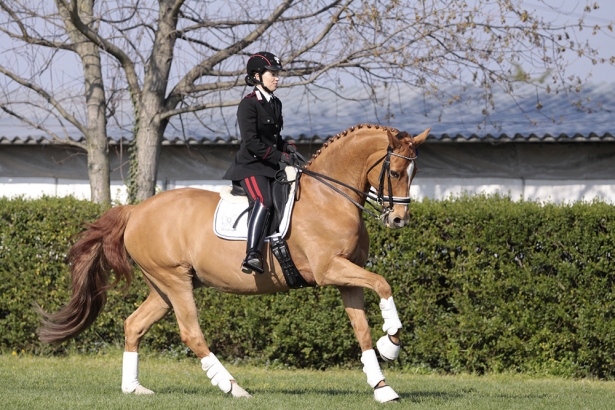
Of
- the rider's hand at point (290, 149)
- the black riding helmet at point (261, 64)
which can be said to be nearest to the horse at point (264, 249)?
the rider's hand at point (290, 149)

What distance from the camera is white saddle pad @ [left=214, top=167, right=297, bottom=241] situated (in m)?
6.99

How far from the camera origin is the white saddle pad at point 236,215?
6992mm

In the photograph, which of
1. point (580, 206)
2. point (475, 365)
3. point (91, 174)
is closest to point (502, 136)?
point (580, 206)

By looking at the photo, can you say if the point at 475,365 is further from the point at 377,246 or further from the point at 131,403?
the point at 131,403

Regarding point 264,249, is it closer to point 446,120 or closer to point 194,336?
point 194,336

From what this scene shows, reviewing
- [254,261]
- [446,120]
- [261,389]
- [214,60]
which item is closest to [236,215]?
[254,261]

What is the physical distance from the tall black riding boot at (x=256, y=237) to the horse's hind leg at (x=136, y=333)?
1.41 metres

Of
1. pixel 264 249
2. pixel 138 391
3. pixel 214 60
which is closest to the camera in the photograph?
pixel 264 249

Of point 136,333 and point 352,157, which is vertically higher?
point 352,157

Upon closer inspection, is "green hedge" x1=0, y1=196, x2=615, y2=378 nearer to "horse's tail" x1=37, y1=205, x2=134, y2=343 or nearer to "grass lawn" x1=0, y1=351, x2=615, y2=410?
"grass lawn" x1=0, y1=351, x2=615, y2=410

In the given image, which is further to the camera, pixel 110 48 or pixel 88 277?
pixel 110 48

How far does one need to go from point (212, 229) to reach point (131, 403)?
169cm

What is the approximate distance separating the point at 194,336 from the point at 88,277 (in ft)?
4.91

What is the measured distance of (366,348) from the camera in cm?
679
